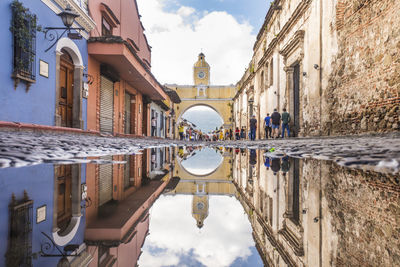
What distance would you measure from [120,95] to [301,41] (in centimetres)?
796

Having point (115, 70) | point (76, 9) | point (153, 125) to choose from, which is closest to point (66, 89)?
point (76, 9)

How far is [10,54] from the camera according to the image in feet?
18.5

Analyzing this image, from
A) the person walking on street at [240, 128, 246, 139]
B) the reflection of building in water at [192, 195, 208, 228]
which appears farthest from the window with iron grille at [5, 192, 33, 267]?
the person walking on street at [240, 128, 246, 139]

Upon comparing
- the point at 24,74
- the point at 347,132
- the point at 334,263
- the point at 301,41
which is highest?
the point at 301,41

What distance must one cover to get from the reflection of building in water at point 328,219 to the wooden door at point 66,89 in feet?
25.7

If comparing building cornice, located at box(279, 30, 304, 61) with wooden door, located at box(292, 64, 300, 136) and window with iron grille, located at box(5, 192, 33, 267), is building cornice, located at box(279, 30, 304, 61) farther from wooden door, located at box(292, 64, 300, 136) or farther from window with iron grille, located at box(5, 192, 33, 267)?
window with iron grille, located at box(5, 192, 33, 267)

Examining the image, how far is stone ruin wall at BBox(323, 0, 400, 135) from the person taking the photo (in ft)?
18.9

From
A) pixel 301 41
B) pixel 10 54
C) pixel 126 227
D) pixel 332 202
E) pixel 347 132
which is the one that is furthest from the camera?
pixel 301 41

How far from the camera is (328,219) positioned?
1.01 m

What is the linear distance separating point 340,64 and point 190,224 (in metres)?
8.36

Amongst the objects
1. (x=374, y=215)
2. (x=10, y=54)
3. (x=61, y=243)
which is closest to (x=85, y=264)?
(x=61, y=243)

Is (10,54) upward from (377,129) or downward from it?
upward

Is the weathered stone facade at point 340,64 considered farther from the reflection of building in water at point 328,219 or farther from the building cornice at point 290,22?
the reflection of building in water at point 328,219

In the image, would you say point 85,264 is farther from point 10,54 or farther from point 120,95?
point 120,95
